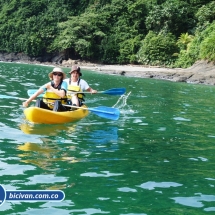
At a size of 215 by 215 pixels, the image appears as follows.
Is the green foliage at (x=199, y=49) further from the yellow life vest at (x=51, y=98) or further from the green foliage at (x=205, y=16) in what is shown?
the yellow life vest at (x=51, y=98)

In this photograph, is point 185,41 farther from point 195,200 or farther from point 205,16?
point 195,200

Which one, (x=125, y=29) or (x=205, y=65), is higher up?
(x=125, y=29)

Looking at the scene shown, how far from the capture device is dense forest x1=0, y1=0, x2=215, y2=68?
3931 cm

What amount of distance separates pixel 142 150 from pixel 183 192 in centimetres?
210

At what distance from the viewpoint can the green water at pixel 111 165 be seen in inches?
169

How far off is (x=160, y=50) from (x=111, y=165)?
35.1 metres

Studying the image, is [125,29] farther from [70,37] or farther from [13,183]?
[13,183]

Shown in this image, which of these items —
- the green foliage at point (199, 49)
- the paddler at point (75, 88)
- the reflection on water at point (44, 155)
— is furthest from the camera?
the green foliage at point (199, 49)

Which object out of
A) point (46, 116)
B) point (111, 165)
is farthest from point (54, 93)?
point (111, 165)

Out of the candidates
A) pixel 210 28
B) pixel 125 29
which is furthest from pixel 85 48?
pixel 210 28

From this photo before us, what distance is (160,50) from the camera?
39688 millimetres

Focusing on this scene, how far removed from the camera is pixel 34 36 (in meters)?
56.6

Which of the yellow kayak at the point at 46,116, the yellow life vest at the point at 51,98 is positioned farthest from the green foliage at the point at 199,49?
the yellow kayak at the point at 46,116

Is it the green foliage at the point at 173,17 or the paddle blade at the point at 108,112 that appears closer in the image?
the paddle blade at the point at 108,112
